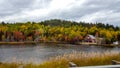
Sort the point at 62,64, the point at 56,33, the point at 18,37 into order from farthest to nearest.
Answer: the point at 56,33 → the point at 18,37 → the point at 62,64

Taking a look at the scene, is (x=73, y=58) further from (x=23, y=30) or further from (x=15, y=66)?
(x=23, y=30)

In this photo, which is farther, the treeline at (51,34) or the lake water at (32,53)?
the treeline at (51,34)

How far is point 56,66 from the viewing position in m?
11.1

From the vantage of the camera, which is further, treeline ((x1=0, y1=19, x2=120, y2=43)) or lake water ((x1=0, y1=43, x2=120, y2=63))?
treeline ((x1=0, y1=19, x2=120, y2=43))

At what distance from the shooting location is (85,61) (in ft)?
39.0

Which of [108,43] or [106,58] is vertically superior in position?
[106,58]

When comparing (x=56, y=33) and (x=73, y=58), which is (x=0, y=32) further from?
(x=73, y=58)

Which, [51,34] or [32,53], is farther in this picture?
[51,34]

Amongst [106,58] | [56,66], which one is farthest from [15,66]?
[106,58]

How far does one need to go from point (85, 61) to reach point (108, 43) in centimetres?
12652

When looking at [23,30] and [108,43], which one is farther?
[23,30]

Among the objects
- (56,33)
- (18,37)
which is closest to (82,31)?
(56,33)

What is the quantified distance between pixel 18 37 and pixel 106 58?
444 feet

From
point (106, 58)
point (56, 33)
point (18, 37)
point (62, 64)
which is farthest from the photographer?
point (56, 33)
